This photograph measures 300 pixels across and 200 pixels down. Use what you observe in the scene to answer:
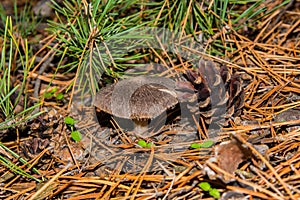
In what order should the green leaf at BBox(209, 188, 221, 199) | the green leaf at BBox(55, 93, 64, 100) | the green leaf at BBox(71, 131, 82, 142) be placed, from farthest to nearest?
1. the green leaf at BBox(55, 93, 64, 100)
2. the green leaf at BBox(71, 131, 82, 142)
3. the green leaf at BBox(209, 188, 221, 199)

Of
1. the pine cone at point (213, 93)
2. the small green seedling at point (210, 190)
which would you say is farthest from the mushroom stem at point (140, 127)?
the small green seedling at point (210, 190)

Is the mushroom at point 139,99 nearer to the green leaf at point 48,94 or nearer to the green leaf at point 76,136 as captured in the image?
the green leaf at point 76,136

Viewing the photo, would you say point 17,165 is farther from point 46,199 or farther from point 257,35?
point 257,35

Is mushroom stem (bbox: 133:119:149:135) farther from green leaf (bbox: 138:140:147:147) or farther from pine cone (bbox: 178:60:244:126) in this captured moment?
pine cone (bbox: 178:60:244:126)

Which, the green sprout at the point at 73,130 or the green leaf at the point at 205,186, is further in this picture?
the green sprout at the point at 73,130

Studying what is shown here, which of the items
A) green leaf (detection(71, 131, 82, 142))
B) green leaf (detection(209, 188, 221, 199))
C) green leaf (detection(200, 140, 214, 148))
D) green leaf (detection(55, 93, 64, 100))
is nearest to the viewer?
green leaf (detection(209, 188, 221, 199))

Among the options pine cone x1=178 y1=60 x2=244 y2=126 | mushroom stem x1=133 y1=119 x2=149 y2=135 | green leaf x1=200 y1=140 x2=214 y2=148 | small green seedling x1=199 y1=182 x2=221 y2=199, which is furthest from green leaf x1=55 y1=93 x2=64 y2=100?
small green seedling x1=199 y1=182 x2=221 y2=199
